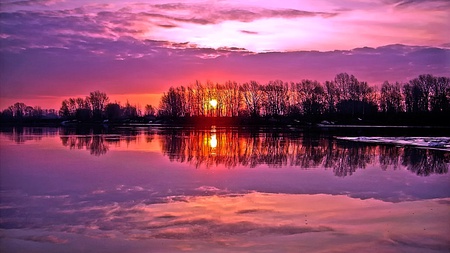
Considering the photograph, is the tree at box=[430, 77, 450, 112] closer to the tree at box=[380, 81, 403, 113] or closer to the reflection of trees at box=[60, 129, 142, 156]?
the tree at box=[380, 81, 403, 113]

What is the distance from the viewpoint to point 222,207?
8.77 m

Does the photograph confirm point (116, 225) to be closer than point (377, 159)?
Yes

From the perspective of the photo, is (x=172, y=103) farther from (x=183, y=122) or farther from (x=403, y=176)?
(x=403, y=176)

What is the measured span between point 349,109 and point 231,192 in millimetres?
88638

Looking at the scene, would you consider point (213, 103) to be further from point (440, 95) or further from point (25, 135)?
point (25, 135)

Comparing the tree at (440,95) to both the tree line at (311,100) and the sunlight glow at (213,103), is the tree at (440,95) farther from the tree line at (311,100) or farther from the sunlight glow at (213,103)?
the sunlight glow at (213,103)

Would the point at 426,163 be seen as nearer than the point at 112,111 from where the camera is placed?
Yes

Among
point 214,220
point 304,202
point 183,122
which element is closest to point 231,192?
point 304,202

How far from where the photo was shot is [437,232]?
7055 mm

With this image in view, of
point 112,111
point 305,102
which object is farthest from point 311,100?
point 112,111

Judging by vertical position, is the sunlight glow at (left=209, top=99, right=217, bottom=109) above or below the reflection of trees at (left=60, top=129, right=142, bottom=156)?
above

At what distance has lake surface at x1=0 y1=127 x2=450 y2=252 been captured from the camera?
21.5 feet

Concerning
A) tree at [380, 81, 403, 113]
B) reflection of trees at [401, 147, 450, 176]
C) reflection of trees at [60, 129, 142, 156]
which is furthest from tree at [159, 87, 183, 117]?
reflection of trees at [401, 147, 450, 176]

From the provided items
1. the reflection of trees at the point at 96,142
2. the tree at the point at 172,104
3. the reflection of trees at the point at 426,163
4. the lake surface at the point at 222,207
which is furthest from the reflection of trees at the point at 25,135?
the tree at the point at 172,104
